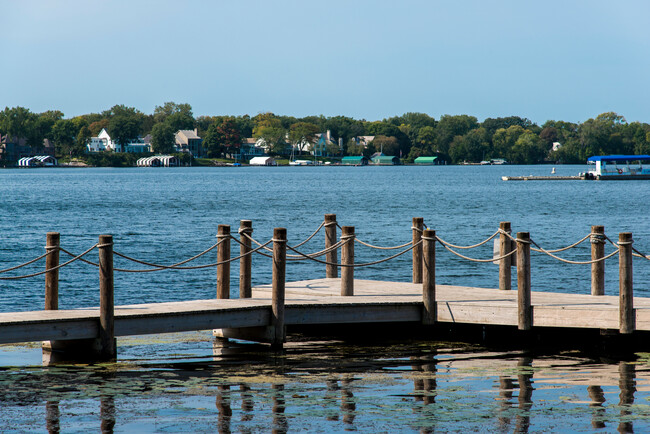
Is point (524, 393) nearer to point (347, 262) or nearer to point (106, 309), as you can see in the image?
point (347, 262)

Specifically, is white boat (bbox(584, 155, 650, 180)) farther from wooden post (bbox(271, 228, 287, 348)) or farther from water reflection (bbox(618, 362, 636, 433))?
wooden post (bbox(271, 228, 287, 348))

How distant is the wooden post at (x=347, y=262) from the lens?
16.8m

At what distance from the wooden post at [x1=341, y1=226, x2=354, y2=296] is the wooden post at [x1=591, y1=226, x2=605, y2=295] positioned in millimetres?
4359

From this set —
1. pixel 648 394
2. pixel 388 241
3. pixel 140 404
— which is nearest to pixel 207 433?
A: pixel 140 404

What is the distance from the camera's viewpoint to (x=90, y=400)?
40.6 feet

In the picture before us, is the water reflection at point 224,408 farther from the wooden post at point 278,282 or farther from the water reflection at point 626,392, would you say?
the water reflection at point 626,392

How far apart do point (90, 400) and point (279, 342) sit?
13.2 ft

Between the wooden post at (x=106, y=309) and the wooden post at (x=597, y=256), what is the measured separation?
842cm

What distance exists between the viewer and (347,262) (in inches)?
678

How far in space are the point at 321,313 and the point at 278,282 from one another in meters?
1.09

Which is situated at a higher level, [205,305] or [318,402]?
[205,305]

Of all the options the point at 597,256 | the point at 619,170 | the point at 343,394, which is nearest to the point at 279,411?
the point at 343,394

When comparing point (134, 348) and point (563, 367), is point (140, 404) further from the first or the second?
point (563, 367)

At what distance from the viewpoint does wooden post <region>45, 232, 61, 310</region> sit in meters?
14.8
